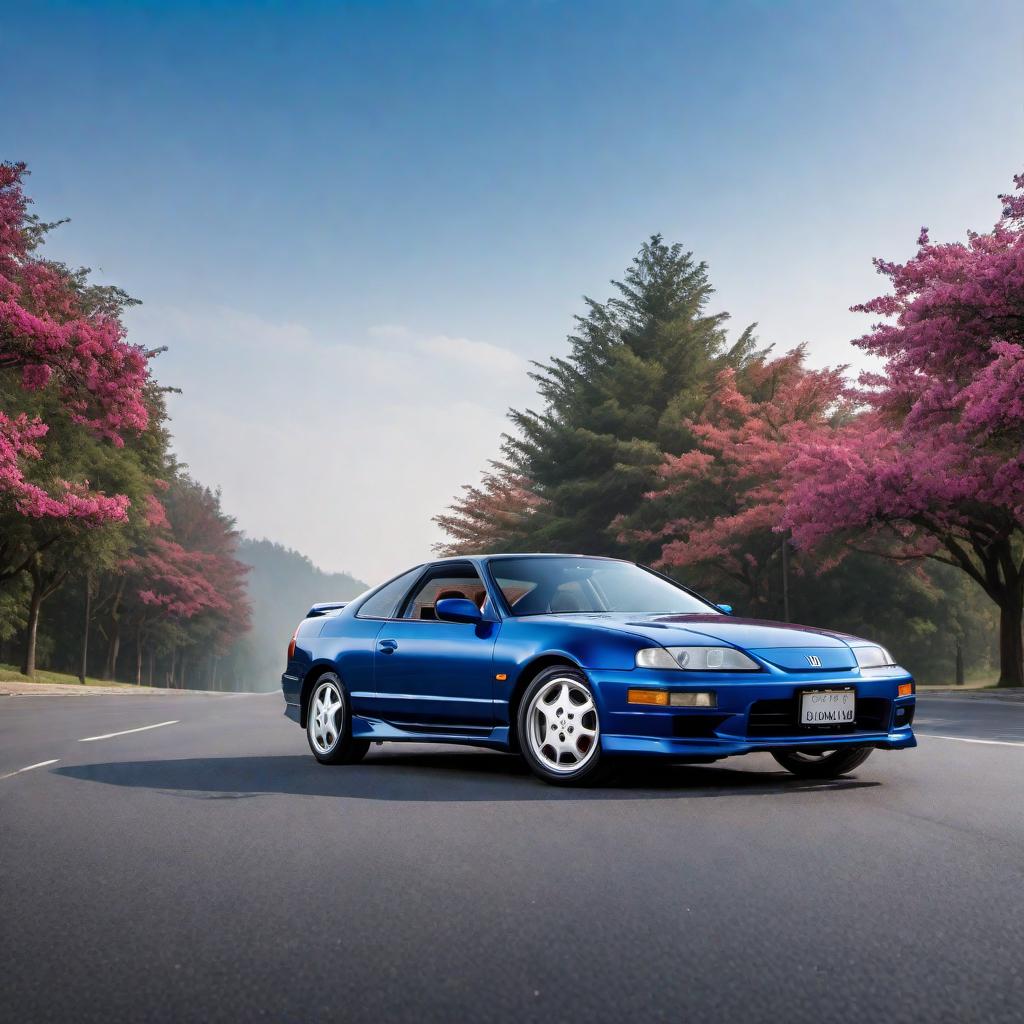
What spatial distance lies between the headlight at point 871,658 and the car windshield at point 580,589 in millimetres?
1343

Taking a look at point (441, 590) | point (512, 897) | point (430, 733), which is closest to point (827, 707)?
point (430, 733)

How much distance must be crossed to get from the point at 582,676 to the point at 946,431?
22.3 meters

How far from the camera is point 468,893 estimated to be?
5148 mm

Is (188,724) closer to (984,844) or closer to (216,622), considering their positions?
(984,844)

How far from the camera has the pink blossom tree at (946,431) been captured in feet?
83.6

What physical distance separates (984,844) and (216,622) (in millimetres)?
73433

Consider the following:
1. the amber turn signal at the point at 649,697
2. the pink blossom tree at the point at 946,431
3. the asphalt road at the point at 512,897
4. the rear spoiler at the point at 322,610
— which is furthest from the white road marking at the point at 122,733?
the pink blossom tree at the point at 946,431

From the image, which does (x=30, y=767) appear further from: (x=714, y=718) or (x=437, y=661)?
(x=714, y=718)

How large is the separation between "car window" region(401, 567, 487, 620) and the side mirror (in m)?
0.54

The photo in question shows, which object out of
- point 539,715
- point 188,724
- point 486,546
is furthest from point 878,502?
point 486,546

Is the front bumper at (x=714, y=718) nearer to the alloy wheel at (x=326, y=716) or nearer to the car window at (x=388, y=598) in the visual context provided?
the car window at (x=388, y=598)

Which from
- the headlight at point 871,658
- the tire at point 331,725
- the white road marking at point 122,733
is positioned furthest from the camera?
the white road marking at point 122,733

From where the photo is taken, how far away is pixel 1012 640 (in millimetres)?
33500

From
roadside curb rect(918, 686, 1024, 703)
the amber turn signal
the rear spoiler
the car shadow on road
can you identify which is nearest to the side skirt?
the car shadow on road
